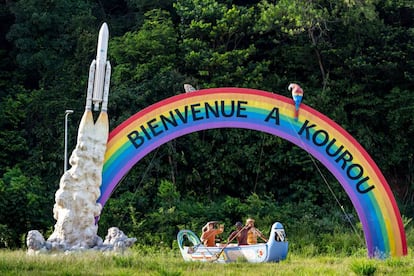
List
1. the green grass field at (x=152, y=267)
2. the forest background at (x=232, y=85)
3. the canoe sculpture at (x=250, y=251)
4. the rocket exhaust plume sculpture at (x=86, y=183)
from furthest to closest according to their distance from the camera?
the forest background at (x=232, y=85)
the rocket exhaust plume sculpture at (x=86, y=183)
the canoe sculpture at (x=250, y=251)
the green grass field at (x=152, y=267)

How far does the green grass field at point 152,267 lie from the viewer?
11359mm

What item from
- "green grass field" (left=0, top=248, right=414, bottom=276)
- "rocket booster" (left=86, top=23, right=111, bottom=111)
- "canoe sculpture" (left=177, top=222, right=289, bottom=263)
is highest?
"rocket booster" (left=86, top=23, right=111, bottom=111)

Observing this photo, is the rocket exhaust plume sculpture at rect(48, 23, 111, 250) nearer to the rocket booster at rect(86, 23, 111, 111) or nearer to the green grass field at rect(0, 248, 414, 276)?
the rocket booster at rect(86, 23, 111, 111)

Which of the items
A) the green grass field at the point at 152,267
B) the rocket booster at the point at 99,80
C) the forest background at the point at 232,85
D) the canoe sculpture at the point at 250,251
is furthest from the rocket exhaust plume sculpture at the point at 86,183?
the forest background at the point at 232,85

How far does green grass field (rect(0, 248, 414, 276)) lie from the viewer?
447 inches

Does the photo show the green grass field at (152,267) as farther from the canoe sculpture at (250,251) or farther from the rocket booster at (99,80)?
the rocket booster at (99,80)

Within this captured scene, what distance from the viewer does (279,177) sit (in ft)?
74.8

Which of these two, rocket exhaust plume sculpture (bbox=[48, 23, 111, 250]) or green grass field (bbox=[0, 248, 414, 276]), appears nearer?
green grass field (bbox=[0, 248, 414, 276])

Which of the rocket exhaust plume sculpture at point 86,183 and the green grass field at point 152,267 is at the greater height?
the rocket exhaust plume sculpture at point 86,183

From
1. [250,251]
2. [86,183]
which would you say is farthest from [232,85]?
[250,251]

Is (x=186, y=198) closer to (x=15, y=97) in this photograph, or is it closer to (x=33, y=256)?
(x=15, y=97)

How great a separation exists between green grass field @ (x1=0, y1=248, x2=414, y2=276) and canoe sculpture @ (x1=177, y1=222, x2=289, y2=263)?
28cm

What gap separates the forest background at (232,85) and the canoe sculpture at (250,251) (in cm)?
673

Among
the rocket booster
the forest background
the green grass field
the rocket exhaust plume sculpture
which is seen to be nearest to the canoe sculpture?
the green grass field
